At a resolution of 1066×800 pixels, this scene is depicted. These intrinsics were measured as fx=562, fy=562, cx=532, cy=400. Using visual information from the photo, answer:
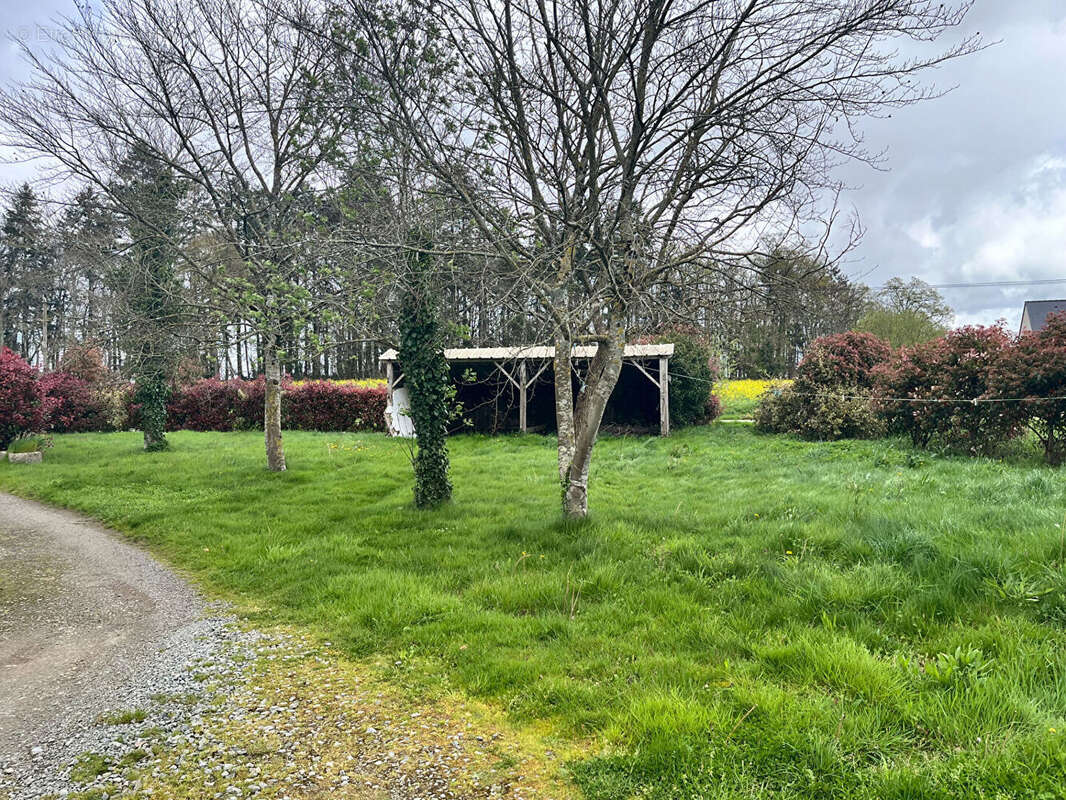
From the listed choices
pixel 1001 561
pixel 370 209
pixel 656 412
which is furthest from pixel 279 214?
pixel 656 412

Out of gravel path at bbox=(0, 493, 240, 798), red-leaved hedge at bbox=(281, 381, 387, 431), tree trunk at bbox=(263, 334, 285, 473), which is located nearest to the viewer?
gravel path at bbox=(0, 493, 240, 798)

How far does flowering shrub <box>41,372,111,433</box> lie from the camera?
1856 cm

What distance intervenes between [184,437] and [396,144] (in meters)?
14.8

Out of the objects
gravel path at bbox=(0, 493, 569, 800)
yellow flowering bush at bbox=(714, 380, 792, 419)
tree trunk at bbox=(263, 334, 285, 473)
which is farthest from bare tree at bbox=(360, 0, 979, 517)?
yellow flowering bush at bbox=(714, 380, 792, 419)

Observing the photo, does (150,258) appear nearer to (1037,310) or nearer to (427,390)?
(427,390)

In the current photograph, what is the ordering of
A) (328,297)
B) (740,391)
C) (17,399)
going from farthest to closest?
(740,391) < (17,399) < (328,297)

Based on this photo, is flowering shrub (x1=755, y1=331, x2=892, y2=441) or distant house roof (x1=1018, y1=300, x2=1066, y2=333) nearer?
flowering shrub (x1=755, y1=331, x2=892, y2=441)

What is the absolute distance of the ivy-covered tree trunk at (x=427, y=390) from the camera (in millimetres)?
7723

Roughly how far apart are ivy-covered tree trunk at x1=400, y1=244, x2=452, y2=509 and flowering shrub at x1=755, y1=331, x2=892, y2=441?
10.3 meters

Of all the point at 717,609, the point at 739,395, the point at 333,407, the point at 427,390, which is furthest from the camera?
the point at 739,395

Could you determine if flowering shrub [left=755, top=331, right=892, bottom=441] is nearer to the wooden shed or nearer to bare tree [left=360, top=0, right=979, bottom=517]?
the wooden shed

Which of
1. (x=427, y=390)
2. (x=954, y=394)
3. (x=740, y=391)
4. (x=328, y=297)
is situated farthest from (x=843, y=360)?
(x=328, y=297)

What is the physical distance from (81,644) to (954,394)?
1334 centimetres

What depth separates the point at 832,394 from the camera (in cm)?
1397
